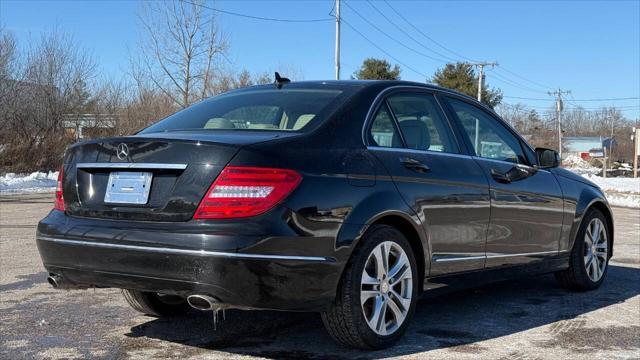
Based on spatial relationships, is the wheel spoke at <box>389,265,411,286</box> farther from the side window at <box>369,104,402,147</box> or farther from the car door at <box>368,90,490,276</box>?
the side window at <box>369,104,402,147</box>

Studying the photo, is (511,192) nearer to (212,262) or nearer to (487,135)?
(487,135)

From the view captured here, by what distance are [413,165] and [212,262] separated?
151 centimetres

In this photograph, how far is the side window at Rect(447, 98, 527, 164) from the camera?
5078mm

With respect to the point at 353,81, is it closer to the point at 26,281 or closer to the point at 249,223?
the point at 249,223

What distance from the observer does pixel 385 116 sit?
436 cm

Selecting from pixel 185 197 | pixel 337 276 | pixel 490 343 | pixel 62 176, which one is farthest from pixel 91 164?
pixel 490 343

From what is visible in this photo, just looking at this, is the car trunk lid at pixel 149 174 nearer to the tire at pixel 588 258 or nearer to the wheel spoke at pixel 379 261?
the wheel spoke at pixel 379 261

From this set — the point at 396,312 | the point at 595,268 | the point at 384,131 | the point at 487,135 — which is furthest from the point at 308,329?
the point at 595,268

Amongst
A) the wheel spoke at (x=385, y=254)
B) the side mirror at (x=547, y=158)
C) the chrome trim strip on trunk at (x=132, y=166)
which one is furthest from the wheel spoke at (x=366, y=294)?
the side mirror at (x=547, y=158)

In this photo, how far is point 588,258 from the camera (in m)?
6.10

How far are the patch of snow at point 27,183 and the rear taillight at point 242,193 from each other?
60.9 ft

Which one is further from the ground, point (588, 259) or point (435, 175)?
point (435, 175)

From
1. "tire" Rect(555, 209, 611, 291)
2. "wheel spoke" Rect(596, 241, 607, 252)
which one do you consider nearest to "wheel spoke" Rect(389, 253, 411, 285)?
"tire" Rect(555, 209, 611, 291)

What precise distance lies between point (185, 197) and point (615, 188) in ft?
85.8
